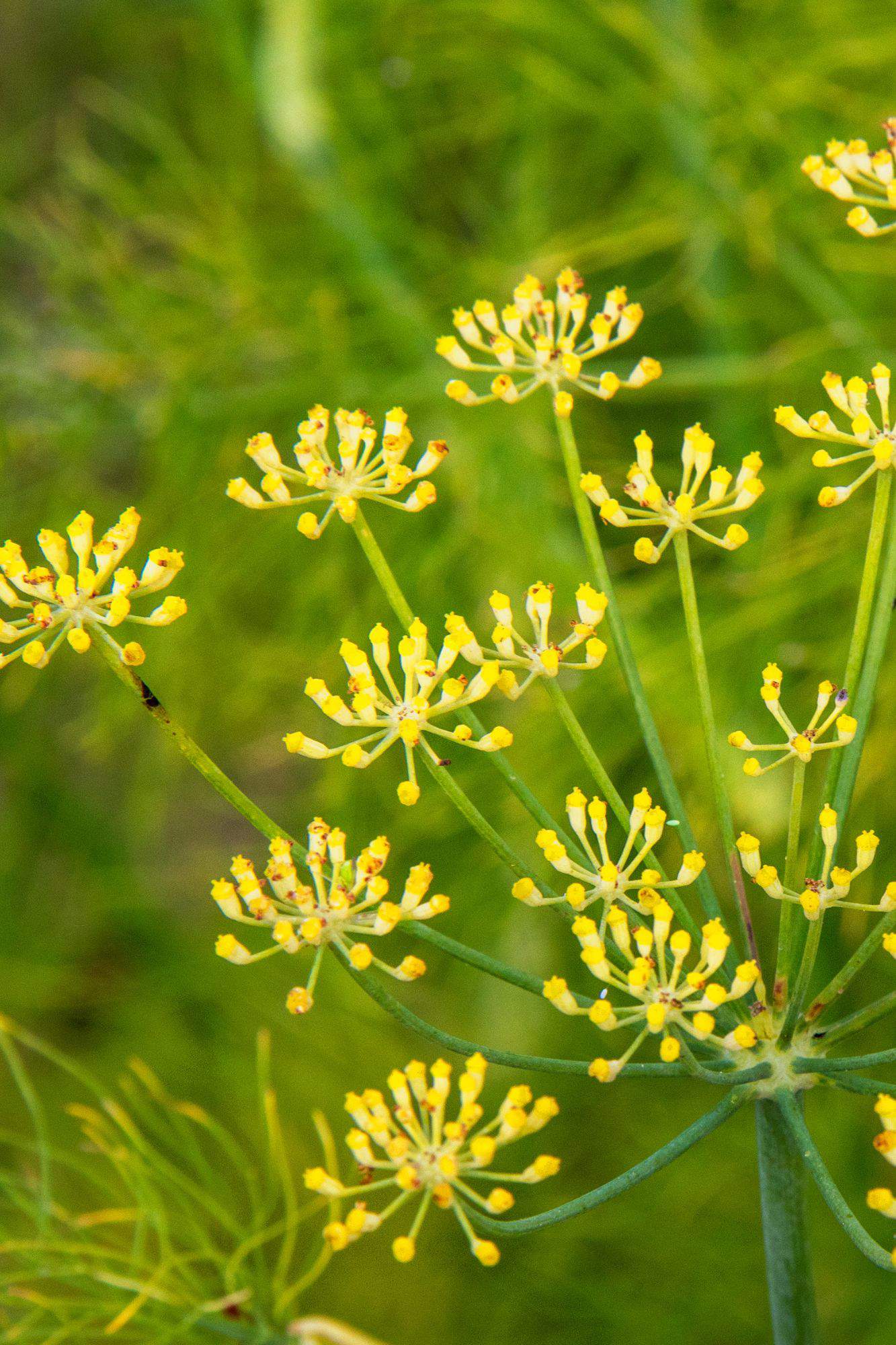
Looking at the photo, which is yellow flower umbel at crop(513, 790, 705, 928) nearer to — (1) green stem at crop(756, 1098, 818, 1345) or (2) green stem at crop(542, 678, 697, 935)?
(2) green stem at crop(542, 678, 697, 935)

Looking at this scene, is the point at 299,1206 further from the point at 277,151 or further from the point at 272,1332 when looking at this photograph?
the point at 277,151

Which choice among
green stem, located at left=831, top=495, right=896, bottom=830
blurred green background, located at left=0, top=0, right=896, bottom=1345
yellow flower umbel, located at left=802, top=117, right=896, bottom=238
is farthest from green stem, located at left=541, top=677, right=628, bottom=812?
blurred green background, located at left=0, top=0, right=896, bottom=1345

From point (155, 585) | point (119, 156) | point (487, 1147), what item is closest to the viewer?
point (487, 1147)

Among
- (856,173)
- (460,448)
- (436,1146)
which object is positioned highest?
(460,448)

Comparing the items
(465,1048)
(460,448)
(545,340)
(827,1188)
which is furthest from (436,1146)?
(460,448)

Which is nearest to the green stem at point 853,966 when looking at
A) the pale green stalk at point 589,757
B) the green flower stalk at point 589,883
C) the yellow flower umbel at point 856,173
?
the green flower stalk at point 589,883

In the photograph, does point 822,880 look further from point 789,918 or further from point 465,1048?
point 465,1048

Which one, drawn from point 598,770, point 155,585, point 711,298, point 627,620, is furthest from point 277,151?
point 598,770
